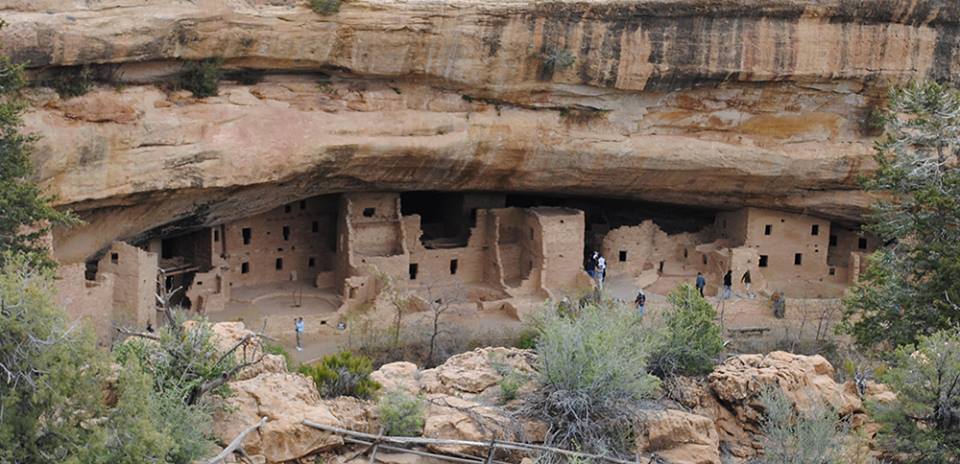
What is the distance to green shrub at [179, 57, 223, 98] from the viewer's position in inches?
876

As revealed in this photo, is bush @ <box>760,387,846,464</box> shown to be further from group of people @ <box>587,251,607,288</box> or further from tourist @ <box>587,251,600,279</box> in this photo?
tourist @ <box>587,251,600,279</box>

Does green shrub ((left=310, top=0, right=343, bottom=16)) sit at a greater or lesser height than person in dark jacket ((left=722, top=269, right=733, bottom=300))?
greater

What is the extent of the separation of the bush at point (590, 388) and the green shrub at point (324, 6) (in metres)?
11.3

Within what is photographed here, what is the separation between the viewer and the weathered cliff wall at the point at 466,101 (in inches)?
838

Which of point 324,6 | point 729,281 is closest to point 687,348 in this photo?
point 324,6

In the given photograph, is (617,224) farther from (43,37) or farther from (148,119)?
(43,37)

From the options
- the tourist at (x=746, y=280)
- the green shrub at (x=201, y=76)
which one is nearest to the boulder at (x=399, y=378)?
the green shrub at (x=201, y=76)

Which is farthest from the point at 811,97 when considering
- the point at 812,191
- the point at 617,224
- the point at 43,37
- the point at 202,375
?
the point at 202,375

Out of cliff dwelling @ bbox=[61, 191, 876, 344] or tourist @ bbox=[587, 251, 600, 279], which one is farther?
tourist @ bbox=[587, 251, 600, 279]

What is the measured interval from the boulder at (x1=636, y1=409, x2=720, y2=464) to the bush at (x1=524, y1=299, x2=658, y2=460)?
5.4 inches

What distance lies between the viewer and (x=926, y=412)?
1178cm

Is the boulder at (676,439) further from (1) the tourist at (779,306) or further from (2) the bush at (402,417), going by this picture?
(1) the tourist at (779,306)

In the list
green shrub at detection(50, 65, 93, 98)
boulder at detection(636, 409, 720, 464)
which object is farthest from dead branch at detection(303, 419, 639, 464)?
green shrub at detection(50, 65, 93, 98)

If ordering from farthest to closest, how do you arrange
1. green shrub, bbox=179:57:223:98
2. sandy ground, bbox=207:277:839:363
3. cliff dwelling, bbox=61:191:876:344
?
1. cliff dwelling, bbox=61:191:876:344
2. sandy ground, bbox=207:277:839:363
3. green shrub, bbox=179:57:223:98
